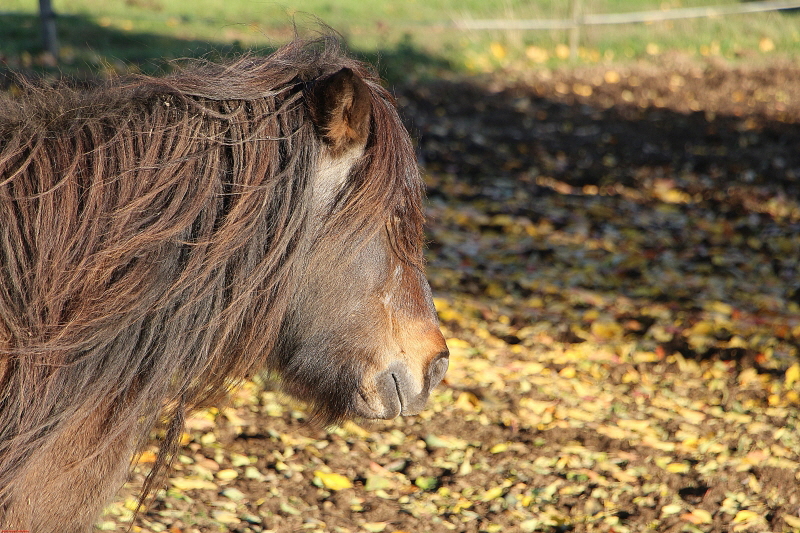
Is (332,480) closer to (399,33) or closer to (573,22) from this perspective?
(399,33)

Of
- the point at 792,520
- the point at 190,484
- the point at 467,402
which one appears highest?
the point at 792,520

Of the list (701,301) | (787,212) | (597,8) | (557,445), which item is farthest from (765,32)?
(557,445)

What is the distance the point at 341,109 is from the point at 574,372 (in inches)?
117

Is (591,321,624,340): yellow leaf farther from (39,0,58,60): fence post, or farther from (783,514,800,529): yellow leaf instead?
(39,0,58,60): fence post

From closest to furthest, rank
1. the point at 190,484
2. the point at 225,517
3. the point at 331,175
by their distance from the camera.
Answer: the point at 331,175 → the point at 225,517 → the point at 190,484

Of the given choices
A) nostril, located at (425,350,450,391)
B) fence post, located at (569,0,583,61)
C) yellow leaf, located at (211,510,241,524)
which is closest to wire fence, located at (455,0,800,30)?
fence post, located at (569,0,583,61)

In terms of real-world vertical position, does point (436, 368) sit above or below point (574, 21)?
below

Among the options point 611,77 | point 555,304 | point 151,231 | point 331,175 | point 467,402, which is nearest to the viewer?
point 151,231

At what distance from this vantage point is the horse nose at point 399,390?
1990 millimetres

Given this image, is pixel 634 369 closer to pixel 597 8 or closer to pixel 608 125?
pixel 608 125

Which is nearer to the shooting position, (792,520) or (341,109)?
(341,109)

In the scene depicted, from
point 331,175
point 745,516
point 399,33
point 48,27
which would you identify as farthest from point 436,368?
point 399,33

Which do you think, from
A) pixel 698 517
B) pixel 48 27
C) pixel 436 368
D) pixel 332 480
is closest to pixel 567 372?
pixel 698 517

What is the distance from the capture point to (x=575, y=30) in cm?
1195
